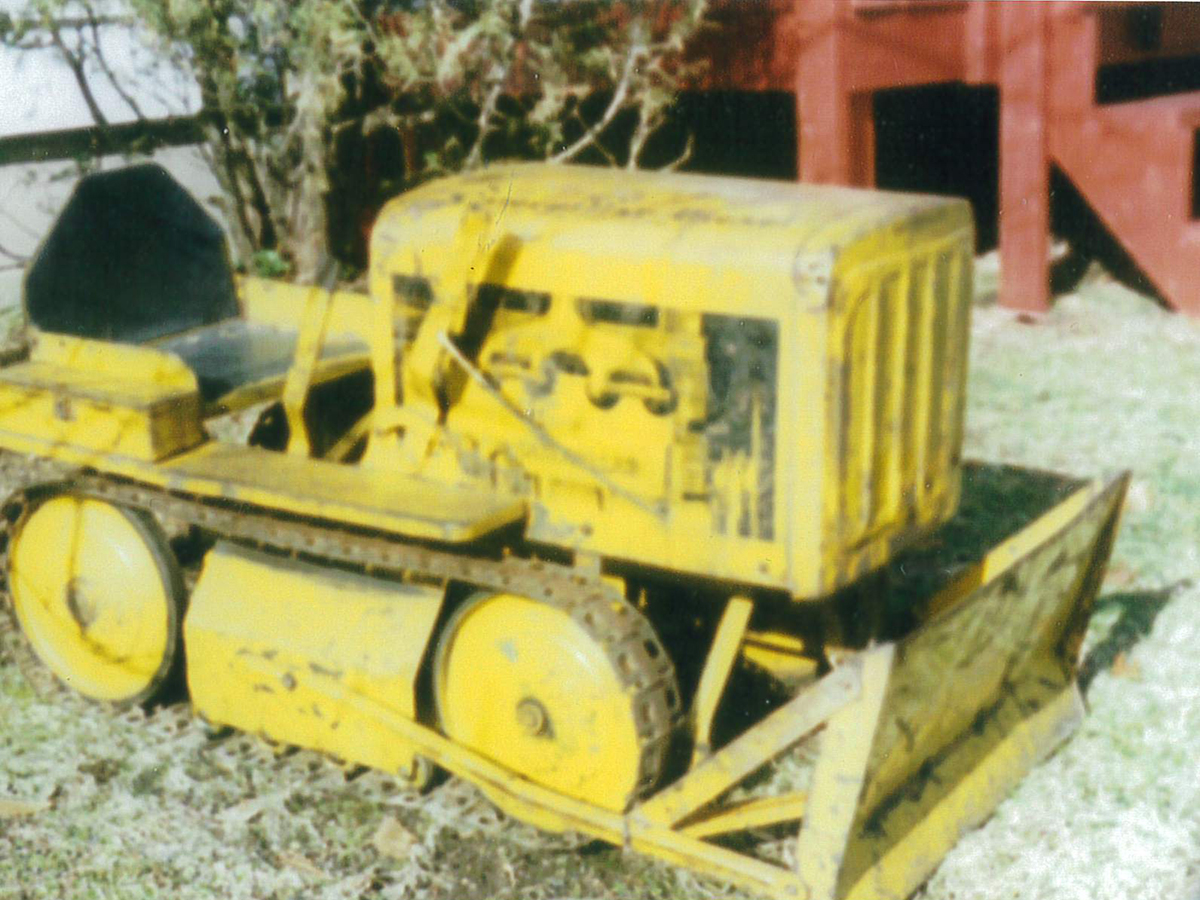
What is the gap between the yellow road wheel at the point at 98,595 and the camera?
4738mm

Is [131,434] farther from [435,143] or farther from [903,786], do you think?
[435,143]

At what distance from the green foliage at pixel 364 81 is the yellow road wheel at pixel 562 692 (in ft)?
14.1

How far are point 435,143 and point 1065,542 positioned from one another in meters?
6.32

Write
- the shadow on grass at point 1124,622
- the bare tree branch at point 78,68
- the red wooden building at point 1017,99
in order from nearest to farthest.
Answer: the shadow on grass at point 1124,622, the bare tree branch at point 78,68, the red wooden building at point 1017,99

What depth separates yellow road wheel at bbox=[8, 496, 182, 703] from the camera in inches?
187

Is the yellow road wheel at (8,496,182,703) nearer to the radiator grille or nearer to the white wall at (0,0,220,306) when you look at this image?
the radiator grille

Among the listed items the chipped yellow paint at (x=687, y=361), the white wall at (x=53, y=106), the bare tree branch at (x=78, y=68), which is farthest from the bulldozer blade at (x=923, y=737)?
the bare tree branch at (x=78, y=68)

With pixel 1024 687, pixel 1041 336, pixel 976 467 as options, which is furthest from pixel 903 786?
pixel 1041 336

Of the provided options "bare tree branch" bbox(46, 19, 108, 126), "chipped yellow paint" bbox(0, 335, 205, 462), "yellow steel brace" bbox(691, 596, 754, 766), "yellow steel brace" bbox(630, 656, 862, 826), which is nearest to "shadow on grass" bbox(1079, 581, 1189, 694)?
"yellow steel brace" bbox(691, 596, 754, 766)

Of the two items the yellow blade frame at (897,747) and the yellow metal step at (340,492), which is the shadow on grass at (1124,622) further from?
the yellow metal step at (340,492)

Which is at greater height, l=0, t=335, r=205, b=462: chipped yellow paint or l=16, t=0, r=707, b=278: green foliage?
l=16, t=0, r=707, b=278: green foliage

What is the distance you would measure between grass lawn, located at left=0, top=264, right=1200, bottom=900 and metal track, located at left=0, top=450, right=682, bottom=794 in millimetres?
518

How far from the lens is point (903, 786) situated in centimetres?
398

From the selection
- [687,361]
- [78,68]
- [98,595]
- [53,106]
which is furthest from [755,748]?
[53,106]
